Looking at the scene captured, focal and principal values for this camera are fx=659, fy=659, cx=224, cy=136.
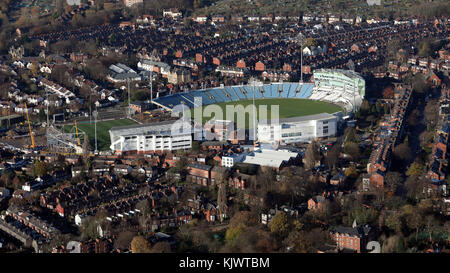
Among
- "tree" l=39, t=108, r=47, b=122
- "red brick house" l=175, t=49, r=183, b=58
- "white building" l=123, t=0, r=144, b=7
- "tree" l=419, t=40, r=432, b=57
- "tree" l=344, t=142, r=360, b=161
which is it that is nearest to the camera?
"tree" l=344, t=142, r=360, b=161

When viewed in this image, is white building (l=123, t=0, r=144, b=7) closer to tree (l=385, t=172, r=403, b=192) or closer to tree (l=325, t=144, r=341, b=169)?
tree (l=325, t=144, r=341, b=169)

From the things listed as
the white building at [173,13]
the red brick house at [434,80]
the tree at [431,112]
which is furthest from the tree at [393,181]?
the white building at [173,13]

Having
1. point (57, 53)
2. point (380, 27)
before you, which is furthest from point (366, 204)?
point (380, 27)

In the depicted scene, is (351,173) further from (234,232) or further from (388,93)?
(388,93)

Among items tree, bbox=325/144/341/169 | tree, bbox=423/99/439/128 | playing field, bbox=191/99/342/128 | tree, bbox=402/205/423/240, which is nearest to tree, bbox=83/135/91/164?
playing field, bbox=191/99/342/128

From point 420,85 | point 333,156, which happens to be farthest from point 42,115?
point 420,85

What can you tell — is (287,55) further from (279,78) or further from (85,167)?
(85,167)

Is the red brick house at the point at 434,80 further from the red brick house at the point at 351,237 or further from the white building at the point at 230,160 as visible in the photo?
the red brick house at the point at 351,237
